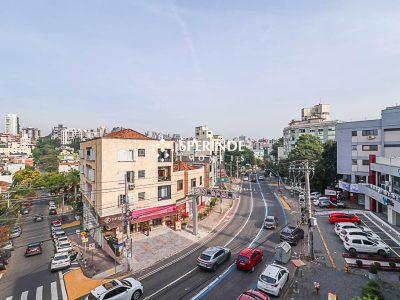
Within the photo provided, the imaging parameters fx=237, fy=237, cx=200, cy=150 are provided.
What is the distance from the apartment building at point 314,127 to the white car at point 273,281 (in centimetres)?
7376

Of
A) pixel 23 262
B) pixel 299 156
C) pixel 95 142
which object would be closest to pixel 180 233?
pixel 95 142

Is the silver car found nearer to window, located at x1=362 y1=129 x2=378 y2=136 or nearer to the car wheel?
the car wheel

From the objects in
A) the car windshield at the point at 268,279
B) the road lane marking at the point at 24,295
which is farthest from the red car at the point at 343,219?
the road lane marking at the point at 24,295

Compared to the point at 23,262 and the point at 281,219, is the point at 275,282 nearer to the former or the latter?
the point at 281,219

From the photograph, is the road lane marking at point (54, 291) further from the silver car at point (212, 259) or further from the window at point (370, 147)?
the window at point (370, 147)

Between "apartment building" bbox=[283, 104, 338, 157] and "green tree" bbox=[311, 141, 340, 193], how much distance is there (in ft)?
91.0

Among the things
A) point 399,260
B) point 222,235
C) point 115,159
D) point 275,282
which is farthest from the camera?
point 222,235

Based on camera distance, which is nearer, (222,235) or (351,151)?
(222,235)

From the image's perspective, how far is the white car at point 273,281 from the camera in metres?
17.5

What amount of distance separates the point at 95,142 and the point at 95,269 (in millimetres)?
15016

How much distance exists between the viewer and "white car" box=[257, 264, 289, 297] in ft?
57.6

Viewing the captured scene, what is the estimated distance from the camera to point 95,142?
30750 mm

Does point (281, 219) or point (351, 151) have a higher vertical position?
point (351, 151)

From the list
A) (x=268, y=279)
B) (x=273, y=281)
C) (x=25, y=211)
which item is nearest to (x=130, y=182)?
(x=268, y=279)
